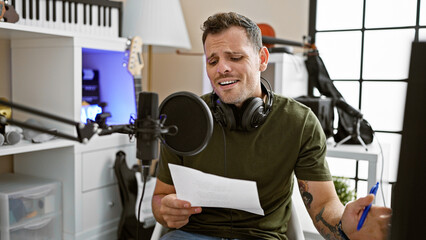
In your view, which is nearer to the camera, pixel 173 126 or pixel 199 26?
pixel 173 126

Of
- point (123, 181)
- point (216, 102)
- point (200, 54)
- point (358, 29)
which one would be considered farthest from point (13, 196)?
point (358, 29)

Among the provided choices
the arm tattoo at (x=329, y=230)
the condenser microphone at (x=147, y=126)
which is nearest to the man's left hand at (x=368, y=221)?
the arm tattoo at (x=329, y=230)

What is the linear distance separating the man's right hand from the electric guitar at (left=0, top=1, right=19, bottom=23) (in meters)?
1.20

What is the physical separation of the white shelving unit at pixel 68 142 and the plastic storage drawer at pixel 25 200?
60 mm

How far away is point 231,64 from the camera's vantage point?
1362 mm

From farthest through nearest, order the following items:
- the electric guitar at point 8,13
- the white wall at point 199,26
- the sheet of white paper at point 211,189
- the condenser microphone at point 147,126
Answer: the white wall at point 199,26
the electric guitar at point 8,13
the sheet of white paper at point 211,189
the condenser microphone at point 147,126

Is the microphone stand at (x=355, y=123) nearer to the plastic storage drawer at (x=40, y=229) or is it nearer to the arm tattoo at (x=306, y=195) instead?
the arm tattoo at (x=306, y=195)

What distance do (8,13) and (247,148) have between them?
126 centimetres

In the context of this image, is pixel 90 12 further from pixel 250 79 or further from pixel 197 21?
pixel 250 79

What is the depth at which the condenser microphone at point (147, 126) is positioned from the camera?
678mm

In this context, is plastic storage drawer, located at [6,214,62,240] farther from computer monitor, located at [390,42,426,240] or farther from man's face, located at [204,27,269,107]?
computer monitor, located at [390,42,426,240]

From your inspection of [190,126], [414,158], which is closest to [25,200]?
[190,126]

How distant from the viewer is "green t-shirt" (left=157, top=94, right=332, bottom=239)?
1307 millimetres

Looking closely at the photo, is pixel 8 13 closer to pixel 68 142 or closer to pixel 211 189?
pixel 68 142
